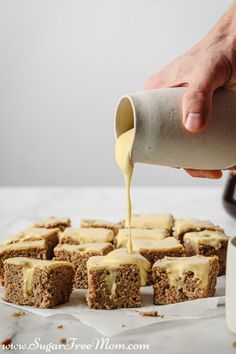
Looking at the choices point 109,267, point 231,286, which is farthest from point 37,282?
point 231,286

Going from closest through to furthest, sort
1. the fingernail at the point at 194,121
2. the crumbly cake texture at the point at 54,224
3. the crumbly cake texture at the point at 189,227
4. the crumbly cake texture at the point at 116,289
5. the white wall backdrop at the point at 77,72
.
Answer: the fingernail at the point at 194,121 < the crumbly cake texture at the point at 116,289 < the crumbly cake texture at the point at 189,227 < the crumbly cake texture at the point at 54,224 < the white wall backdrop at the point at 77,72

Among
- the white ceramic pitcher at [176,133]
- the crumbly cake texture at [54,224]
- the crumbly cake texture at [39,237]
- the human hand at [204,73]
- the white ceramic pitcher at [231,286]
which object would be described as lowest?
the crumbly cake texture at [54,224]

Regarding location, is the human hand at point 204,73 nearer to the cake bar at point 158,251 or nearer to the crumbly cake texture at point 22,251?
the cake bar at point 158,251

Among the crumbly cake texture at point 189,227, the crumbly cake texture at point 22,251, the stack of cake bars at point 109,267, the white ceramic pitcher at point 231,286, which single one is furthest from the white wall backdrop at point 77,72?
the white ceramic pitcher at point 231,286

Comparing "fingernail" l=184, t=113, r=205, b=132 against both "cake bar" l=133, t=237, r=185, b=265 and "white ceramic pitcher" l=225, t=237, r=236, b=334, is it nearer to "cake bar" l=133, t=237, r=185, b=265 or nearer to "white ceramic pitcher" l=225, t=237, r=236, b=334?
"white ceramic pitcher" l=225, t=237, r=236, b=334

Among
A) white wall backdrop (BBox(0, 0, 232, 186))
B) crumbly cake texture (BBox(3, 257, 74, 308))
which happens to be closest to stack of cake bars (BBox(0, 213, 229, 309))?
crumbly cake texture (BBox(3, 257, 74, 308))

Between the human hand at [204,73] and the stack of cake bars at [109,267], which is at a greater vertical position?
the human hand at [204,73]

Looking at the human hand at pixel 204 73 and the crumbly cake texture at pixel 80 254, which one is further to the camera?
the crumbly cake texture at pixel 80 254

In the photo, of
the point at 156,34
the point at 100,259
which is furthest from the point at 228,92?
the point at 156,34
